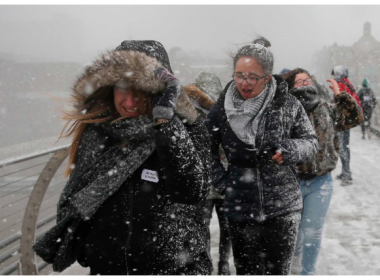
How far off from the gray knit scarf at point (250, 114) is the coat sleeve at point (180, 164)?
0.66 m

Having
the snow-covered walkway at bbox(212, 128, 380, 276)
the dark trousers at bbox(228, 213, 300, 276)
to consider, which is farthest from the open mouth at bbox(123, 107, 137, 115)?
the snow-covered walkway at bbox(212, 128, 380, 276)

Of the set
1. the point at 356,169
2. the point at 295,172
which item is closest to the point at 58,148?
the point at 295,172

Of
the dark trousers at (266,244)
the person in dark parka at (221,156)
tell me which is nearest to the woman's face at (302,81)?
the person in dark parka at (221,156)

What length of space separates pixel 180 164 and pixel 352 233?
367 centimetres

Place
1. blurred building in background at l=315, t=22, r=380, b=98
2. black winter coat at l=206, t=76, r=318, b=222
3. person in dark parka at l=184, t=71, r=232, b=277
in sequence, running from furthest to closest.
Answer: blurred building in background at l=315, t=22, r=380, b=98, person in dark parka at l=184, t=71, r=232, b=277, black winter coat at l=206, t=76, r=318, b=222

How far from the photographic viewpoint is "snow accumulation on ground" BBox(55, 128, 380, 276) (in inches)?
138

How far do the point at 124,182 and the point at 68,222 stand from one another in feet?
1.21

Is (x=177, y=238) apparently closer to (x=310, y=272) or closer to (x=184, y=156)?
(x=184, y=156)

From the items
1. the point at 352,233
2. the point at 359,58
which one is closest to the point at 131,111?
the point at 352,233

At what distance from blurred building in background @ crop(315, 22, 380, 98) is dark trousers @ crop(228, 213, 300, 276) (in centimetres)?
5506

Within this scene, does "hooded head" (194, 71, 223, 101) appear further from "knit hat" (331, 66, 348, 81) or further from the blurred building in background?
the blurred building in background

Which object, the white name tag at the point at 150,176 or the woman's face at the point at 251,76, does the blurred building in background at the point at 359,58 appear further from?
the white name tag at the point at 150,176

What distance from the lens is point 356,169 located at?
25.3 feet

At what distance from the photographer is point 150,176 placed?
165 centimetres
